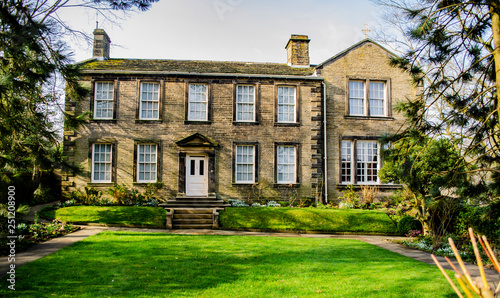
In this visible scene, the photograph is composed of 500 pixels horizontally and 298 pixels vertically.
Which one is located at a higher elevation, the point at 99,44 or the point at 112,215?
the point at 99,44

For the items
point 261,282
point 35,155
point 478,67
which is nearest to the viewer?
point 261,282

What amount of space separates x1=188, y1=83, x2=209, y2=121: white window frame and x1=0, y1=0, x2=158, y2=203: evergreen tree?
1003 cm

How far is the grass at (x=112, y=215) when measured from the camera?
13.3 meters

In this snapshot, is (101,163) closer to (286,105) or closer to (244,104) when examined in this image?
(244,104)

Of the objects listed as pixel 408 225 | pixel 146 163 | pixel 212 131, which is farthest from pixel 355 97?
pixel 146 163

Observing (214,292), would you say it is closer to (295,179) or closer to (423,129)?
(423,129)

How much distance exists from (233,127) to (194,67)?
4.25 m

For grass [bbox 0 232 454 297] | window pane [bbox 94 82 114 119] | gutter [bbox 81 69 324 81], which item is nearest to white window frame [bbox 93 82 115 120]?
window pane [bbox 94 82 114 119]

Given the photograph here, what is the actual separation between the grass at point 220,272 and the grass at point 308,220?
3.83 m

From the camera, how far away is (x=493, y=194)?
6.27 meters

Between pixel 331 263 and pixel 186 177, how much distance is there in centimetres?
1145

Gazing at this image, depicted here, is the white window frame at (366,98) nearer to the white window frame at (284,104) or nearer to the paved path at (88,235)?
the white window frame at (284,104)

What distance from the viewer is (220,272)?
6660mm

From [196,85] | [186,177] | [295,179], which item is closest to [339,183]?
[295,179]
